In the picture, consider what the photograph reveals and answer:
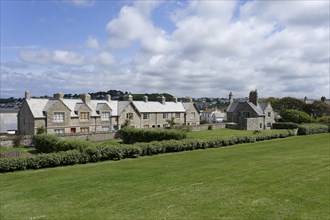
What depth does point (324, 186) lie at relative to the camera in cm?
1722

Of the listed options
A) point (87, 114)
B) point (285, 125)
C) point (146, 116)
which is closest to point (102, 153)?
point (87, 114)

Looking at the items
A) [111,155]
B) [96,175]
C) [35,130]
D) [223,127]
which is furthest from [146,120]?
[96,175]

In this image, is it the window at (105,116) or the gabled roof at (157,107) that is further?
the gabled roof at (157,107)

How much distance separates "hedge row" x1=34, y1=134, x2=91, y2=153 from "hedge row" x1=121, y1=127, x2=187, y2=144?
469 inches

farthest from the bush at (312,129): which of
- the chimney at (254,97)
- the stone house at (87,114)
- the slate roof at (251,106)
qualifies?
the stone house at (87,114)

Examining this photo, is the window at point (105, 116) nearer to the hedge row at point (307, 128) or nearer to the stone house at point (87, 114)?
the stone house at point (87, 114)

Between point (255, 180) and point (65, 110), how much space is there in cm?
4141

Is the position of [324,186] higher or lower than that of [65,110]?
lower

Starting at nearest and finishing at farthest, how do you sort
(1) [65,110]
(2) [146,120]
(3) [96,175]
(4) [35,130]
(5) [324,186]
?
(5) [324,186] < (3) [96,175] < (4) [35,130] < (1) [65,110] < (2) [146,120]

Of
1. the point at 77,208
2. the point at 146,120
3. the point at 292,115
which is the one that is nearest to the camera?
the point at 77,208

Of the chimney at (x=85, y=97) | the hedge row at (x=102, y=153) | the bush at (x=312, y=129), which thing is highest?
the chimney at (x=85, y=97)

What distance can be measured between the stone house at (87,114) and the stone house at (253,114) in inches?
527

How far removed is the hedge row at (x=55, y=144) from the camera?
30.8m

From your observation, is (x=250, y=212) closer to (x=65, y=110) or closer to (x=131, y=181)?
(x=131, y=181)
